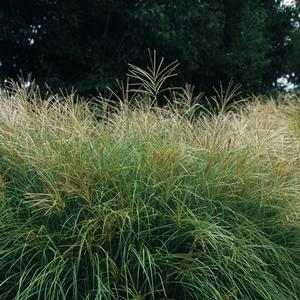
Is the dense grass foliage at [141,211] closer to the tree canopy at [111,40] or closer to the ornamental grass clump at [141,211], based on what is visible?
the ornamental grass clump at [141,211]

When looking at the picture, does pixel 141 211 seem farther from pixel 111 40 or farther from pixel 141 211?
pixel 111 40

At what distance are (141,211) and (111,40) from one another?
7029 mm

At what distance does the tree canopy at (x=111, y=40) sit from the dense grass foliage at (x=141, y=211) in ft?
17.3

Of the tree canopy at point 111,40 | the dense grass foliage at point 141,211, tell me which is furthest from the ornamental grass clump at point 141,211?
the tree canopy at point 111,40

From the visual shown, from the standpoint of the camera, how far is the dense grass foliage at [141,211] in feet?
11.5

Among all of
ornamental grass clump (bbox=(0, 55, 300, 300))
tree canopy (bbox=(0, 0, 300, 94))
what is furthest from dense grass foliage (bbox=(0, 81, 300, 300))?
tree canopy (bbox=(0, 0, 300, 94))

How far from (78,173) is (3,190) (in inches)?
18.9

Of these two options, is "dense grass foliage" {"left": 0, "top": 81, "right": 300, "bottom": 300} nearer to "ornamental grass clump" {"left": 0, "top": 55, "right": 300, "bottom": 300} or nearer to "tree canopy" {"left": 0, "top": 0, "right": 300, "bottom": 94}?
"ornamental grass clump" {"left": 0, "top": 55, "right": 300, "bottom": 300}

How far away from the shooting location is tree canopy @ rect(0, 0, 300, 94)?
9.71 meters

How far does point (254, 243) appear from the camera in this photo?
3.83 metres

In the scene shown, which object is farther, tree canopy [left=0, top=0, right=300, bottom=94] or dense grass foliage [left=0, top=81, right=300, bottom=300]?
tree canopy [left=0, top=0, right=300, bottom=94]

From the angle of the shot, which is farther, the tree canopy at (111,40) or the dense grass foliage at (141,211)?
the tree canopy at (111,40)

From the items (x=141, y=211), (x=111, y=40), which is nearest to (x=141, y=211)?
(x=141, y=211)

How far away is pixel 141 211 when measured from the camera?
367 cm
